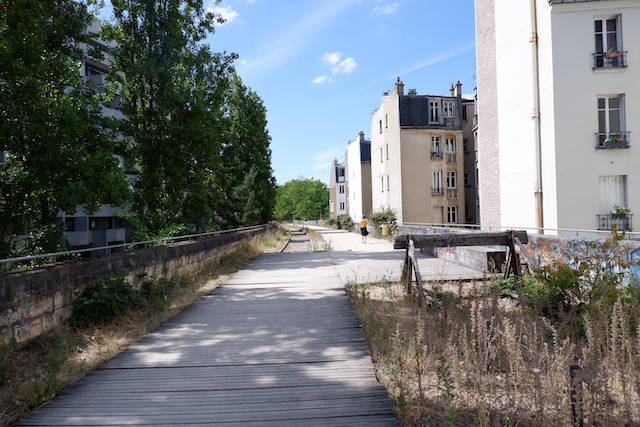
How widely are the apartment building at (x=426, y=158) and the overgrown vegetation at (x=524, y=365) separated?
87.0ft

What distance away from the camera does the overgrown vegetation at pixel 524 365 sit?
10.1 ft

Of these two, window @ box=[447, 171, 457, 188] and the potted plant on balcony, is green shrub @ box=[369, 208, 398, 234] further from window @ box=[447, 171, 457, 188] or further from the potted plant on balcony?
the potted plant on balcony

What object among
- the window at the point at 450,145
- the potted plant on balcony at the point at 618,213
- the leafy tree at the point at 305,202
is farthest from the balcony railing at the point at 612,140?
the leafy tree at the point at 305,202

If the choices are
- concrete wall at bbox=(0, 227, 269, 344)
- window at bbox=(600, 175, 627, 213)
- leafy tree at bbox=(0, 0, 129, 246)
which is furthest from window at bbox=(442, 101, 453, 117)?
concrete wall at bbox=(0, 227, 269, 344)

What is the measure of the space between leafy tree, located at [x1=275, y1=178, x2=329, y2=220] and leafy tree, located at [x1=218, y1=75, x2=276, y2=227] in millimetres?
64941

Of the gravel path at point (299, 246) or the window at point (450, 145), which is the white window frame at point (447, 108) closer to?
the window at point (450, 145)

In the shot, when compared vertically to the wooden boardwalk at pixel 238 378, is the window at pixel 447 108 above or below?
above

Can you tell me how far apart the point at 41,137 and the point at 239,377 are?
783cm

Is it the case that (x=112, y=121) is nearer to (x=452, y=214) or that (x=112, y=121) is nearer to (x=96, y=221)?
(x=452, y=214)

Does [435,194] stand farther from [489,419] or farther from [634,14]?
[489,419]

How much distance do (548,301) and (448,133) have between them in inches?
1165

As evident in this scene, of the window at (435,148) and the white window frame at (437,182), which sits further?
the window at (435,148)

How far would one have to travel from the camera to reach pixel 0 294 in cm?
464

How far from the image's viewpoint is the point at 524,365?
3.50 m
